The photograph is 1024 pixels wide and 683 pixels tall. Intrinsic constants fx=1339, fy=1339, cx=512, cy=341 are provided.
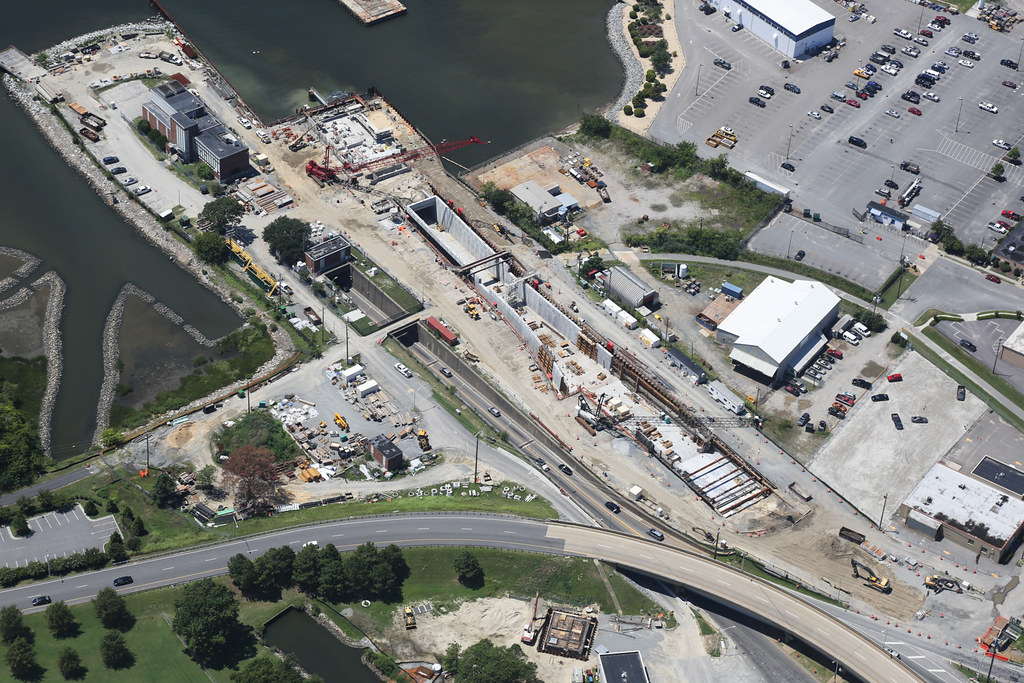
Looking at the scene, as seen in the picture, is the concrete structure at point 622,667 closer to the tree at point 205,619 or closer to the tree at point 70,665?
the tree at point 205,619

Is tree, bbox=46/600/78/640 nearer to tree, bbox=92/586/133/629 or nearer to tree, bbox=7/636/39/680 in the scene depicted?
tree, bbox=92/586/133/629

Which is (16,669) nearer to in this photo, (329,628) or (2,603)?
(2,603)

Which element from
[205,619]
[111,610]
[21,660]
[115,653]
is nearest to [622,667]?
[205,619]

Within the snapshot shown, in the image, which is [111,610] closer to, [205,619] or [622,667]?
[205,619]

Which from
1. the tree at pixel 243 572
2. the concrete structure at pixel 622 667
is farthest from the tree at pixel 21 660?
the concrete structure at pixel 622 667

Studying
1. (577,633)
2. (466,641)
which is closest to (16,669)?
(466,641)

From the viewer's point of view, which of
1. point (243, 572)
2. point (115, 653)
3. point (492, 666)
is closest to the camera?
point (115, 653)
